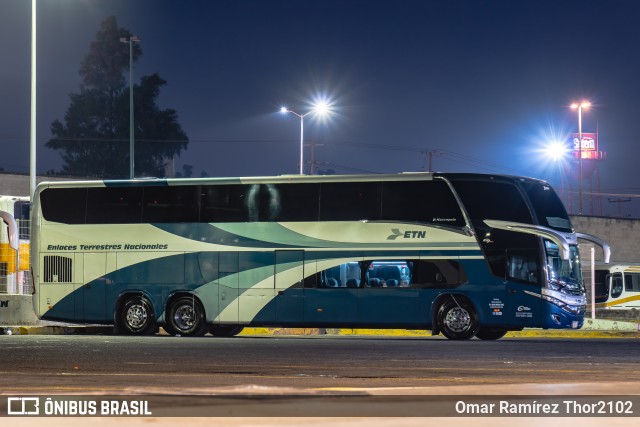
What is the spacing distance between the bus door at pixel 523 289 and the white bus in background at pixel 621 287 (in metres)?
28.2

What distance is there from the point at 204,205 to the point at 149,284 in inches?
94.5

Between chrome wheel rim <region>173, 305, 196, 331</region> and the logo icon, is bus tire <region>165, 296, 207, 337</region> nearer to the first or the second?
chrome wheel rim <region>173, 305, 196, 331</region>

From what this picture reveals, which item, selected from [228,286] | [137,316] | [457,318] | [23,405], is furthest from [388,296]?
[23,405]

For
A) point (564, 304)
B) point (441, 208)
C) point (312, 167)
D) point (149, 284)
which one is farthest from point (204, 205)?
point (312, 167)

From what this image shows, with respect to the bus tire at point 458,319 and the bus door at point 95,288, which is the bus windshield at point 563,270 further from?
the bus door at point 95,288

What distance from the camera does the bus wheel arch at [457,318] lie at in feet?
88.8

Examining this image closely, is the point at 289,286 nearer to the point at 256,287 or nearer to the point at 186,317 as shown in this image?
the point at 256,287

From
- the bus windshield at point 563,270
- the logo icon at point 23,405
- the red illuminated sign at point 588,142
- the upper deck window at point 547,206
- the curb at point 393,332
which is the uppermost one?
the red illuminated sign at point 588,142

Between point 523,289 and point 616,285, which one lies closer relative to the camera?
point 523,289

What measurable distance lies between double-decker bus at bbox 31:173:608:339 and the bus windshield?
0.04m

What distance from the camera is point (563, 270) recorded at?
27453 mm

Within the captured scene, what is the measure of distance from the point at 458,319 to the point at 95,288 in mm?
9066

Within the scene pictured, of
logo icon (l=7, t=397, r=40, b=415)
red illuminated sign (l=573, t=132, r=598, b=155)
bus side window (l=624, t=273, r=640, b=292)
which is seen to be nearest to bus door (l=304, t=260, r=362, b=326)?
logo icon (l=7, t=397, r=40, b=415)

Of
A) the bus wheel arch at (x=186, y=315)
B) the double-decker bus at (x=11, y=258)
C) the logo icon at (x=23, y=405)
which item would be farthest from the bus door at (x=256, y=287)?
the logo icon at (x=23, y=405)
